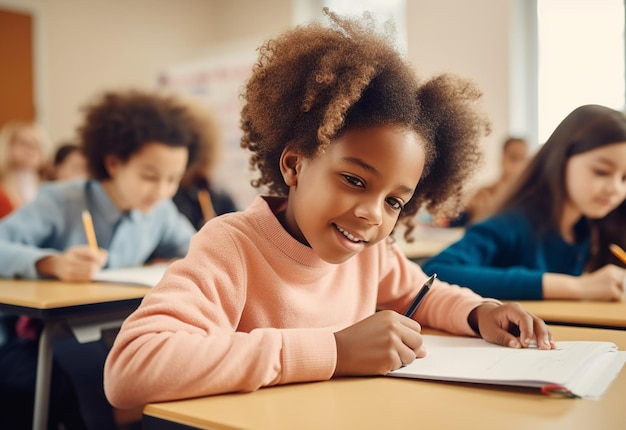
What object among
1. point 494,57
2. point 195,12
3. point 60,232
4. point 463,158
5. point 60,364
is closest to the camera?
point 463,158

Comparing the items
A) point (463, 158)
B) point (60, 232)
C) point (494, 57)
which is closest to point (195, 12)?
point (494, 57)

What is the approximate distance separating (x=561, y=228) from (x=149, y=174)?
1267mm

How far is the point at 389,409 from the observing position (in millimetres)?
745

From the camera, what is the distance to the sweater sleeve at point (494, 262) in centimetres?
155

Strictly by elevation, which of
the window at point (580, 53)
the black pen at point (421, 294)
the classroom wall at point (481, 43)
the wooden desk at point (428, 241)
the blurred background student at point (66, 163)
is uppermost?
the classroom wall at point (481, 43)

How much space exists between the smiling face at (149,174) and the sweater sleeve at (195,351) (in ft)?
4.37

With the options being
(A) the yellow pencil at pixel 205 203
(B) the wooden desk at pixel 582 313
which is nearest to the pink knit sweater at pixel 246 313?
(B) the wooden desk at pixel 582 313

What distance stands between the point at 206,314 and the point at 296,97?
34cm

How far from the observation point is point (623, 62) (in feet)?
10.7

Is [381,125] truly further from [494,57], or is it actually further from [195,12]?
[195,12]

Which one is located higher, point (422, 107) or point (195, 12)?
point (195, 12)

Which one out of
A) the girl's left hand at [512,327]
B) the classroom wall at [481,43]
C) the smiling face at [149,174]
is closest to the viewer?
the girl's left hand at [512,327]

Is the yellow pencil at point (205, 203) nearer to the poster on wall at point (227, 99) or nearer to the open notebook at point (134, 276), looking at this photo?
the open notebook at point (134, 276)

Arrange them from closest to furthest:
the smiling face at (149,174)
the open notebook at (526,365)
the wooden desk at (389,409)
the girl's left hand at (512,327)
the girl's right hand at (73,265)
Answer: the wooden desk at (389,409) < the open notebook at (526,365) < the girl's left hand at (512,327) < the girl's right hand at (73,265) < the smiling face at (149,174)
